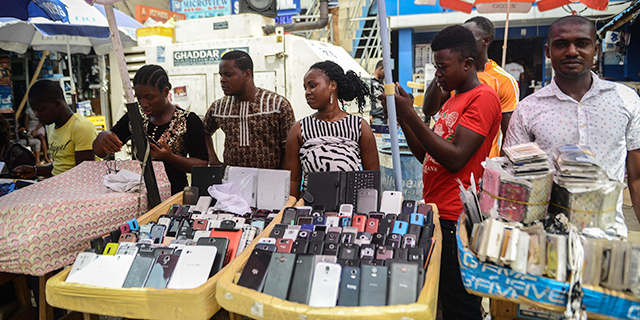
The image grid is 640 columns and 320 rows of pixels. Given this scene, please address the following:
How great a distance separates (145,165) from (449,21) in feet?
35.8

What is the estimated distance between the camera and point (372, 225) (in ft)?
6.40

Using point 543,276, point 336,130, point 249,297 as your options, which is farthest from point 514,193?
point 336,130

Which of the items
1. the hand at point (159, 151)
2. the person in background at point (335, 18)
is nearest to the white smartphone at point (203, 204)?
the hand at point (159, 151)

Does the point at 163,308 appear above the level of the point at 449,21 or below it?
below

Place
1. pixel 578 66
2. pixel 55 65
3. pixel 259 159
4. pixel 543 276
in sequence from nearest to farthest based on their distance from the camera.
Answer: pixel 543 276 < pixel 578 66 < pixel 259 159 < pixel 55 65

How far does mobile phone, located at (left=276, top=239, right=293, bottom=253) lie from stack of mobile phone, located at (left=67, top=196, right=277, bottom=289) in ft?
0.73

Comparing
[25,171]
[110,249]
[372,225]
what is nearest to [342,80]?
[372,225]

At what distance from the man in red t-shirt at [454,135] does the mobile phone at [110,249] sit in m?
1.44

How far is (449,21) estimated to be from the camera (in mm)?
11656

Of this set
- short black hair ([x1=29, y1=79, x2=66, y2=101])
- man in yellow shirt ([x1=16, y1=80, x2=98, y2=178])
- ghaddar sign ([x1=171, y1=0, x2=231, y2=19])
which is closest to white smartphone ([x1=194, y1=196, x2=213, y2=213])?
man in yellow shirt ([x1=16, y1=80, x2=98, y2=178])

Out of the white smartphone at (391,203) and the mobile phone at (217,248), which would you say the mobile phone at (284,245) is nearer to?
the mobile phone at (217,248)

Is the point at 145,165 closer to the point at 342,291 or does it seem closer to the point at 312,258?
the point at 312,258

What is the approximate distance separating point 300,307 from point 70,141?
2.65m

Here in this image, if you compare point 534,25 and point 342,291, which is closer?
point 342,291
